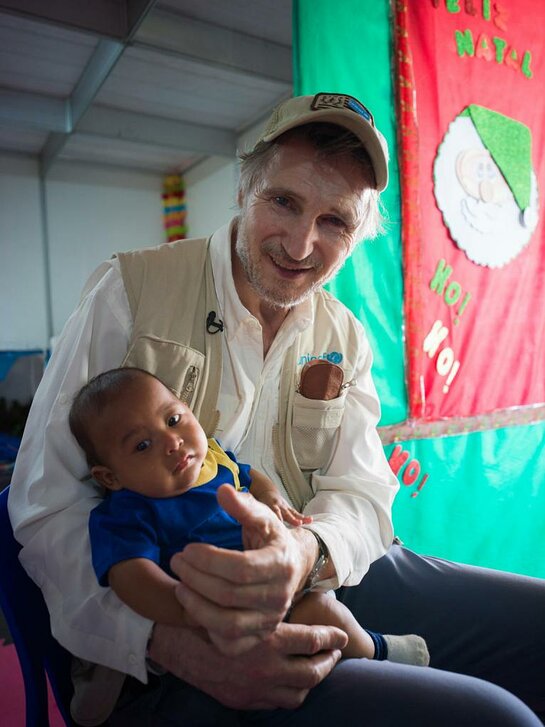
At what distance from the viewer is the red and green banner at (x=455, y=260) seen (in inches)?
80.7

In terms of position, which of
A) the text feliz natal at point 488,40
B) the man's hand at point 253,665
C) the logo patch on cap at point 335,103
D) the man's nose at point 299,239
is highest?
the text feliz natal at point 488,40

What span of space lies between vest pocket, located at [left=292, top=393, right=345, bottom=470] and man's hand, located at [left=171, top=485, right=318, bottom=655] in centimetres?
49

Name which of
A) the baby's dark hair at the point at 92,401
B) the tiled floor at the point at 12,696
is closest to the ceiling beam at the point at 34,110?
the tiled floor at the point at 12,696

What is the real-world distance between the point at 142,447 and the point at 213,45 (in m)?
4.09

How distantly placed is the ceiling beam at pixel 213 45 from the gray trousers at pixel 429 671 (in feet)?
12.8

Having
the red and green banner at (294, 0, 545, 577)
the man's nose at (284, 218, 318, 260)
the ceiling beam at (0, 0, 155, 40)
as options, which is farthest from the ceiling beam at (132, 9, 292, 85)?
the man's nose at (284, 218, 318, 260)

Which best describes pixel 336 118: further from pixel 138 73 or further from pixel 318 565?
pixel 138 73

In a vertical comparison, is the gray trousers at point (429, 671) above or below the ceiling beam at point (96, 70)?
below

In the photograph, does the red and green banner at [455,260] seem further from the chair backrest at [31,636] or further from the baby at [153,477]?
the chair backrest at [31,636]

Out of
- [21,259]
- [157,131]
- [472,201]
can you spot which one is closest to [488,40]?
[472,201]

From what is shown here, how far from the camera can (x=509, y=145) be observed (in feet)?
8.14

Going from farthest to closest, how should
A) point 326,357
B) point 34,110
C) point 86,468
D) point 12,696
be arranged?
point 34,110
point 12,696
point 326,357
point 86,468

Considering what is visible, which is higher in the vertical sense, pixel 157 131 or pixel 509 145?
pixel 157 131

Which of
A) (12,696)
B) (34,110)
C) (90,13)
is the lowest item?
(12,696)
